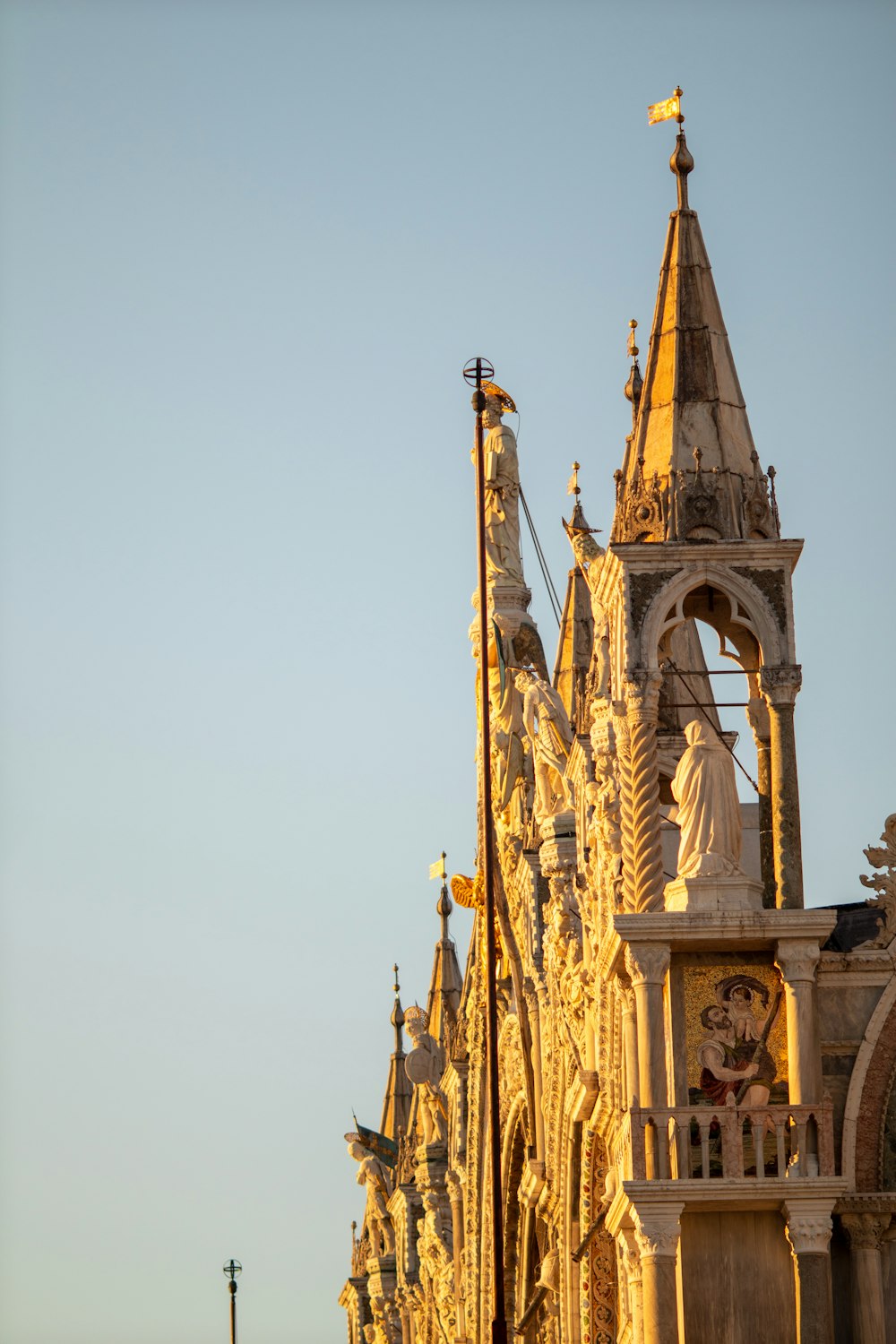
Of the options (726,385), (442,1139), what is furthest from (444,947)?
(726,385)

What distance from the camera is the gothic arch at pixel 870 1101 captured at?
3097 centimetres

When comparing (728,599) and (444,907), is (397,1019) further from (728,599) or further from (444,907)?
(728,599)

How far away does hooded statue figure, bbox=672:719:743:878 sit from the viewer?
3119 centimetres

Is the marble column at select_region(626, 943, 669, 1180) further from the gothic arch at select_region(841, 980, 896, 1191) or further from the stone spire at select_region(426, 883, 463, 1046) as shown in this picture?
the stone spire at select_region(426, 883, 463, 1046)

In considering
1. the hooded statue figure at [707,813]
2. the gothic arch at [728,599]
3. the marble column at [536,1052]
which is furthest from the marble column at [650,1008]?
the marble column at [536,1052]

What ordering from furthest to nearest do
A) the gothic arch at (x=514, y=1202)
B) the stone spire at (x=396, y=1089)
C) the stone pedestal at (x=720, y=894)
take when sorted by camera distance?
the stone spire at (x=396, y=1089) → the gothic arch at (x=514, y=1202) → the stone pedestal at (x=720, y=894)

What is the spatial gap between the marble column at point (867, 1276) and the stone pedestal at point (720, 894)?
139 inches

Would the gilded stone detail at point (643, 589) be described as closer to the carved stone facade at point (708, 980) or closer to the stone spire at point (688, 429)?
the carved stone facade at point (708, 980)

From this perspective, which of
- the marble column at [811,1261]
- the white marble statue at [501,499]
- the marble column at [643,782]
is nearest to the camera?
the marble column at [811,1261]

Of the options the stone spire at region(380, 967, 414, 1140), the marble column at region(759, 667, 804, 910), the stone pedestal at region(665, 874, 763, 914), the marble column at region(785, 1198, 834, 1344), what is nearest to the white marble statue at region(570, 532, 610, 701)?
the marble column at region(759, 667, 804, 910)

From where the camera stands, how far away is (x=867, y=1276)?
30.7 m

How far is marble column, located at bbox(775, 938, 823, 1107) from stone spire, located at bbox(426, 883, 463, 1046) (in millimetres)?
29938

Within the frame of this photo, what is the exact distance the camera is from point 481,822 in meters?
47.1

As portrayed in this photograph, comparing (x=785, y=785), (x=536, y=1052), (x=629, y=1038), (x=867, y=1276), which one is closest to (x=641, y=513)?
(x=785, y=785)
